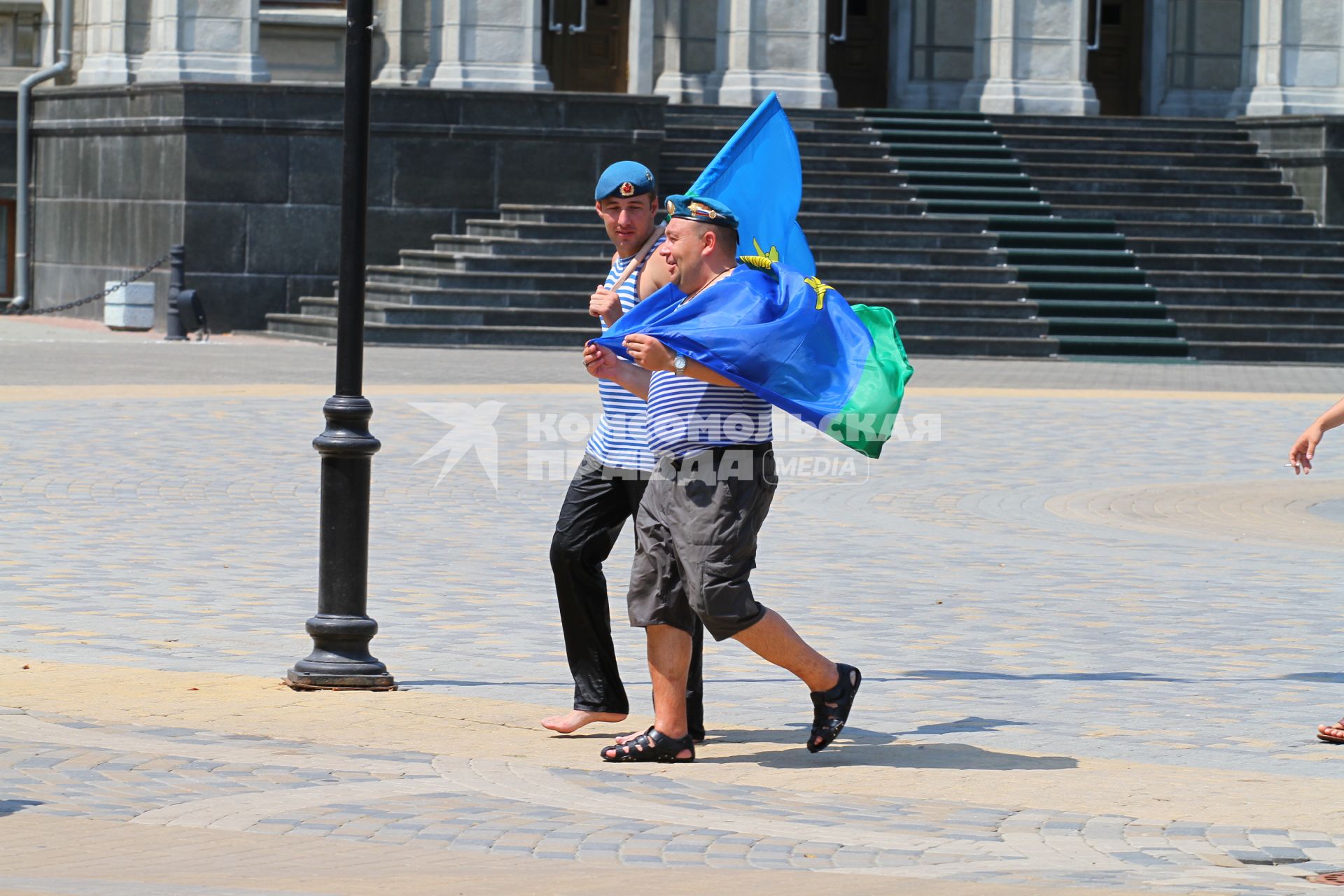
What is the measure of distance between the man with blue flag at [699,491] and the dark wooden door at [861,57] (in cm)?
3083

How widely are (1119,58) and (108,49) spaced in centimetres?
1562

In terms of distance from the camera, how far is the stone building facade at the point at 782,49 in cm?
3225

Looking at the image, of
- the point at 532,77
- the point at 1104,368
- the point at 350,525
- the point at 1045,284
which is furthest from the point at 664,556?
the point at 532,77

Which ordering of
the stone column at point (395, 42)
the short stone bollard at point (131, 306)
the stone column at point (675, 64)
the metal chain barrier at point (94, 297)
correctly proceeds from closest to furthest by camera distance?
the metal chain barrier at point (94, 297)
the short stone bollard at point (131, 306)
the stone column at point (395, 42)
the stone column at point (675, 64)

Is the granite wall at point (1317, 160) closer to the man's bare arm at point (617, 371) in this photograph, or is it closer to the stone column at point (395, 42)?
the stone column at point (395, 42)

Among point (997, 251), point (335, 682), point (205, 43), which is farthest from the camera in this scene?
point (205, 43)

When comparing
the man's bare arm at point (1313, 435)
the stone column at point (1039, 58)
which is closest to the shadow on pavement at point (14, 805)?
the man's bare arm at point (1313, 435)

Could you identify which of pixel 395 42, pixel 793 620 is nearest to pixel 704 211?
pixel 793 620

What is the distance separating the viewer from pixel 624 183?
7.62 meters

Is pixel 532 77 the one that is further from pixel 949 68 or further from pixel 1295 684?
pixel 1295 684

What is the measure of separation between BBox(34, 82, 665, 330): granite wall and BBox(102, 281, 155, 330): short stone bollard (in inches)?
7.2

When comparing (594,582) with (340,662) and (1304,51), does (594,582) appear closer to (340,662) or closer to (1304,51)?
(340,662)

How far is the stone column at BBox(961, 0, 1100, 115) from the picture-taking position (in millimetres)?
33938

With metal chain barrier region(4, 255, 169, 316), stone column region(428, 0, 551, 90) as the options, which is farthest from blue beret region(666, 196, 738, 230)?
stone column region(428, 0, 551, 90)
